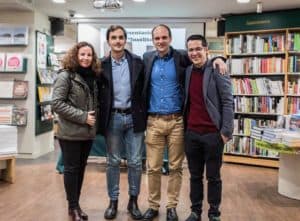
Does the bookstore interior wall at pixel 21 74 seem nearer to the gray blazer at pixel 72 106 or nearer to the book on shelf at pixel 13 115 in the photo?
the book on shelf at pixel 13 115

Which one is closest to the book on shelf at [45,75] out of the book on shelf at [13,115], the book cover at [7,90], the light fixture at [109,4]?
the book cover at [7,90]

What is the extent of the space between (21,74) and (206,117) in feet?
13.9

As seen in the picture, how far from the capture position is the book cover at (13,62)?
6281 millimetres

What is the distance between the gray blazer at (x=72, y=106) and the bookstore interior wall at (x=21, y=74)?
3.33m

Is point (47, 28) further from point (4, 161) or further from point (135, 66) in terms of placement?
point (135, 66)

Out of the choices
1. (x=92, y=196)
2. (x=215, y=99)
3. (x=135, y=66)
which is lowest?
(x=92, y=196)

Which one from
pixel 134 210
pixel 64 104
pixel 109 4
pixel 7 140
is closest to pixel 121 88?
pixel 64 104

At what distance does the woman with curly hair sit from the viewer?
10.2ft

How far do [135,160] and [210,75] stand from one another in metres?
0.94

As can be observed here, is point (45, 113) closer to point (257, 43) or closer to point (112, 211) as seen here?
point (257, 43)

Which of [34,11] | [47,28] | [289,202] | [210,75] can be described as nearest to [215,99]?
[210,75]

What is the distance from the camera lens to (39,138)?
22.1 feet

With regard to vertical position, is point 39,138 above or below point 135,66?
below

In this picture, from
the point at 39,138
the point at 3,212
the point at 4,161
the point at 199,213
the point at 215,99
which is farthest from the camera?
the point at 39,138
